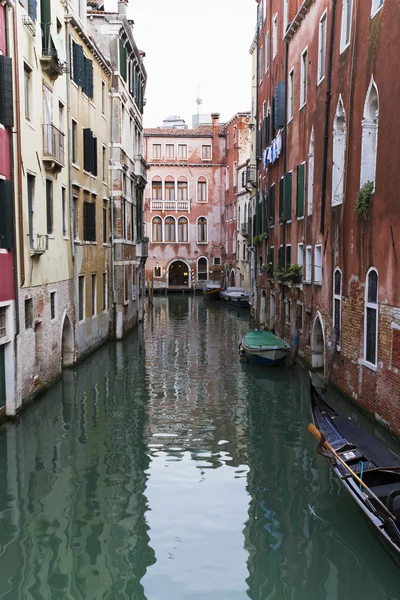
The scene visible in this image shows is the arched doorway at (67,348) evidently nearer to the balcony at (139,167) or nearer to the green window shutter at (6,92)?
the green window shutter at (6,92)

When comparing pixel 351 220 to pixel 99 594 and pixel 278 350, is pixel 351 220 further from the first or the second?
pixel 99 594

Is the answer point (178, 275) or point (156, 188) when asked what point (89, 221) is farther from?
point (178, 275)

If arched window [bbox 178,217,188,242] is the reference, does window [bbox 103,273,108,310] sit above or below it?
below

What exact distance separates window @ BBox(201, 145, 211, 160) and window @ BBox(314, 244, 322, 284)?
1256 inches

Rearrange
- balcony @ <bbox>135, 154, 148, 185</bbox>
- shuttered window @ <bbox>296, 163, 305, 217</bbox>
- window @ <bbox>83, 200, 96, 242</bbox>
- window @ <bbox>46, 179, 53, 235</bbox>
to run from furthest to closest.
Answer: balcony @ <bbox>135, 154, 148, 185</bbox>
window @ <bbox>83, 200, 96, 242</bbox>
shuttered window @ <bbox>296, 163, 305, 217</bbox>
window @ <bbox>46, 179, 53, 235</bbox>

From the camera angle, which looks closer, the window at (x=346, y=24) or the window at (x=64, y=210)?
the window at (x=346, y=24)

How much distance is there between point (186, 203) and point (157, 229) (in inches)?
117

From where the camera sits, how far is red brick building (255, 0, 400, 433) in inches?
387

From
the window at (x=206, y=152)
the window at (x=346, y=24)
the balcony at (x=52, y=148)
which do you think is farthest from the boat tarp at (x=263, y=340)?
the window at (x=206, y=152)

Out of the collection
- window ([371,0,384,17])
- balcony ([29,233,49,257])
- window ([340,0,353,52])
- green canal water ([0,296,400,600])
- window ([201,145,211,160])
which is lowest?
green canal water ([0,296,400,600])

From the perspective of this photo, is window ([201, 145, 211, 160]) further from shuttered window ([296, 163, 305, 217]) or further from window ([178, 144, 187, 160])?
shuttered window ([296, 163, 305, 217])

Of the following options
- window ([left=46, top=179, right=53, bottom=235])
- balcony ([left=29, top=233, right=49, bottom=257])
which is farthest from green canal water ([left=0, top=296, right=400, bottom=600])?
window ([left=46, top=179, right=53, bottom=235])

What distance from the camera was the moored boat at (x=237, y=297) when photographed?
34.2 m

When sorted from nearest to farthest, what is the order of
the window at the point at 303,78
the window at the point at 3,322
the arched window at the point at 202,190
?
the window at the point at 3,322 < the window at the point at 303,78 < the arched window at the point at 202,190
